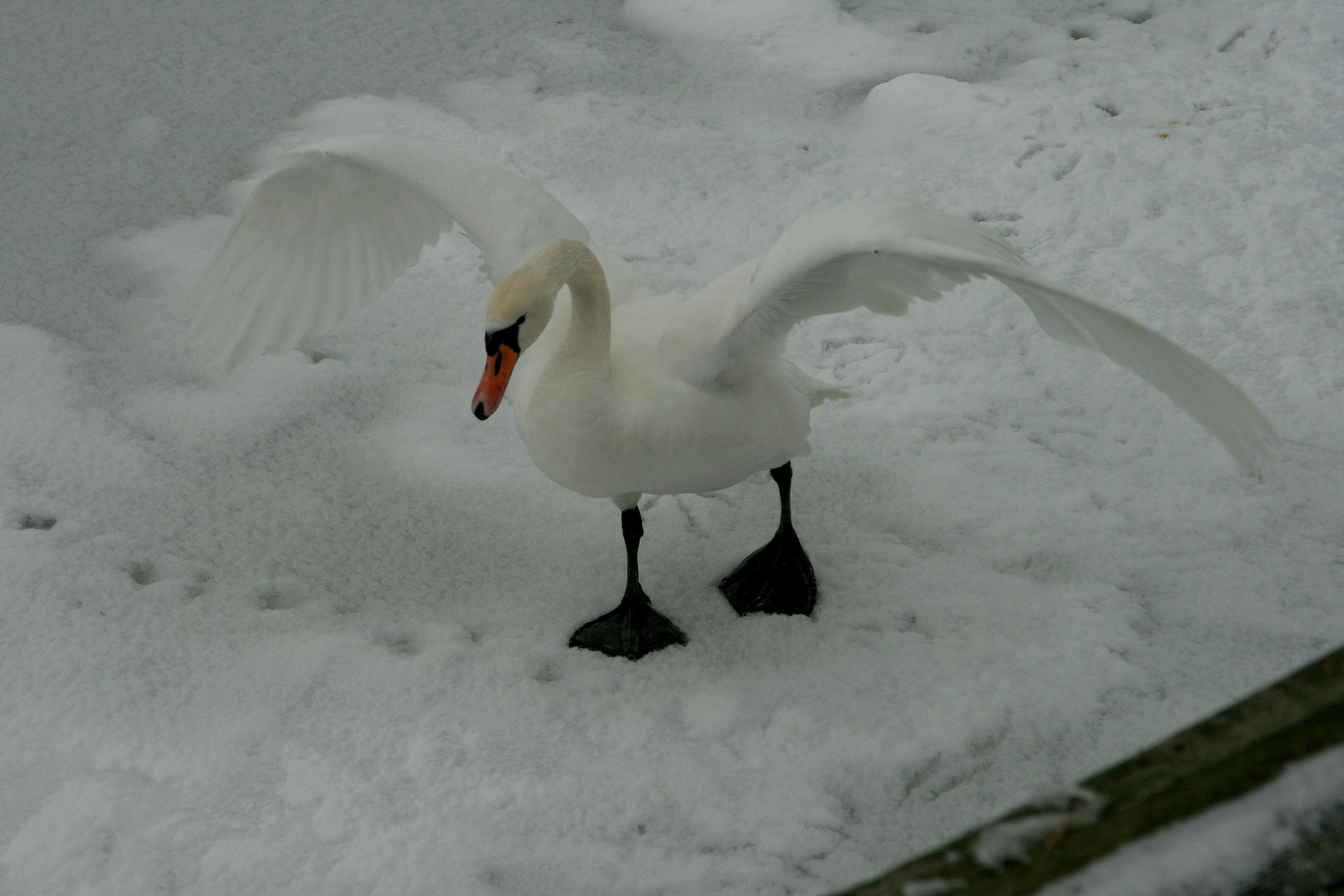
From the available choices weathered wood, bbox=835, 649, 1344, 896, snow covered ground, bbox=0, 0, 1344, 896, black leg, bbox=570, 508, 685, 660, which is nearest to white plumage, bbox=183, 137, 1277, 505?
black leg, bbox=570, 508, 685, 660

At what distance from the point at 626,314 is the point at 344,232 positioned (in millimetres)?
906

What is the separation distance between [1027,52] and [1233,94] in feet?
2.60

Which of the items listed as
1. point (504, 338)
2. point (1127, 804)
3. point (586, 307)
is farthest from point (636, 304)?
point (1127, 804)

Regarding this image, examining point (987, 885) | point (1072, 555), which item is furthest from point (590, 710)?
point (987, 885)

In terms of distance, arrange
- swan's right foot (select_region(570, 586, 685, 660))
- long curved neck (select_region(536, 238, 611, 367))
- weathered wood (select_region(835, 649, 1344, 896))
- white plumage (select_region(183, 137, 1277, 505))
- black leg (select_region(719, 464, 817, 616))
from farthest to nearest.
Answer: black leg (select_region(719, 464, 817, 616))
swan's right foot (select_region(570, 586, 685, 660))
long curved neck (select_region(536, 238, 611, 367))
white plumage (select_region(183, 137, 1277, 505))
weathered wood (select_region(835, 649, 1344, 896))

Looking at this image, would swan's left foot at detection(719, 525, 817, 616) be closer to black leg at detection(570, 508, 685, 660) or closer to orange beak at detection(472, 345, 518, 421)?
black leg at detection(570, 508, 685, 660)

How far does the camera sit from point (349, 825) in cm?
220

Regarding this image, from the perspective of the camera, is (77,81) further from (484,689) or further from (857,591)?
(857,591)

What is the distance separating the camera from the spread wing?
277 cm

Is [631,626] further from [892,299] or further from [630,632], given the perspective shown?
[892,299]

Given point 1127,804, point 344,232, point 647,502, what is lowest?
point 647,502

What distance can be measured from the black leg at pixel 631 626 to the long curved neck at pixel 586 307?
18.7 inches

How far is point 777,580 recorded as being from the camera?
9.04ft

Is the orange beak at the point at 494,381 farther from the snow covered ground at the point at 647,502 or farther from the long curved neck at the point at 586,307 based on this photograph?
the snow covered ground at the point at 647,502
